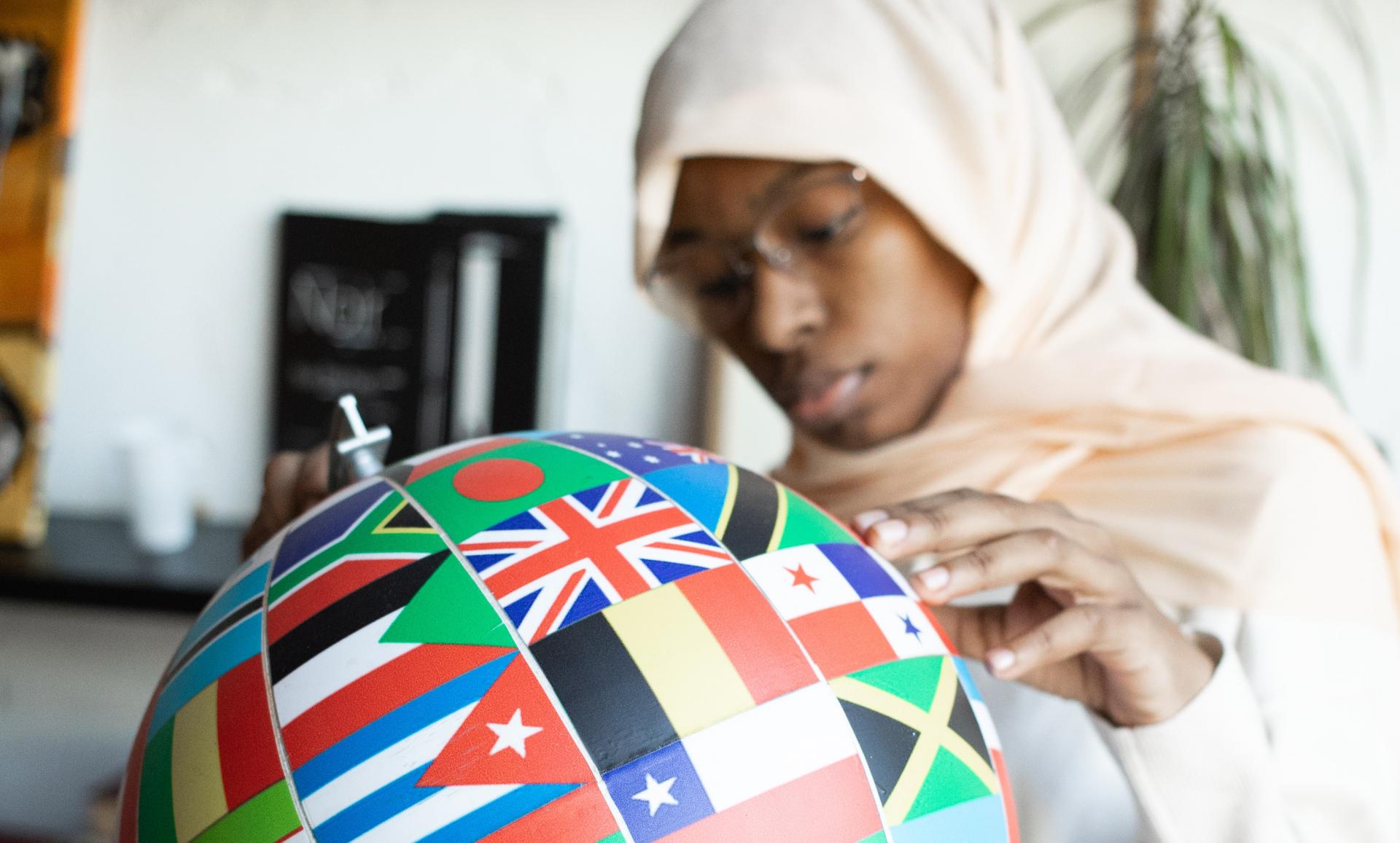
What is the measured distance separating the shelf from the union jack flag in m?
1.34

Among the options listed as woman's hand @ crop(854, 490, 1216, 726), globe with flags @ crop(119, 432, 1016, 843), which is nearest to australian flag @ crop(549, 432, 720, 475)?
globe with flags @ crop(119, 432, 1016, 843)

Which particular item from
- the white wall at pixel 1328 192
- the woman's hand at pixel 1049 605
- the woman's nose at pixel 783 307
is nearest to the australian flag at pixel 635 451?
the woman's hand at pixel 1049 605

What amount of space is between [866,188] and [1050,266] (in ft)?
0.91

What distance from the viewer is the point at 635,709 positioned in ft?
1.42

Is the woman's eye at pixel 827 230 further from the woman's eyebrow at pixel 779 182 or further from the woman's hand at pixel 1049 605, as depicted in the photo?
the woman's hand at pixel 1049 605

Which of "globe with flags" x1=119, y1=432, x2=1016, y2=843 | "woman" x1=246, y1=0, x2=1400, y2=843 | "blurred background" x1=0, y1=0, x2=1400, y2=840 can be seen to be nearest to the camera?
"globe with flags" x1=119, y1=432, x2=1016, y2=843

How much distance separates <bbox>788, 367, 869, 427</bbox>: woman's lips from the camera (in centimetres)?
104

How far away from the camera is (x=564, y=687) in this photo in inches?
17.1

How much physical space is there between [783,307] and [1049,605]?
40 cm

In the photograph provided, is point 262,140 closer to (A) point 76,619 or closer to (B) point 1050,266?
(A) point 76,619

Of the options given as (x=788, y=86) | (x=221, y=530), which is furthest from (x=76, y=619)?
(x=788, y=86)

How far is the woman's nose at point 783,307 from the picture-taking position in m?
0.99

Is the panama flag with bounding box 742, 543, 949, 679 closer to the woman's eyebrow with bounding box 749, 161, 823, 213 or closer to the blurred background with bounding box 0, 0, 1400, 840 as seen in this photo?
the woman's eyebrow with bounding box 749, 161, 823, 213

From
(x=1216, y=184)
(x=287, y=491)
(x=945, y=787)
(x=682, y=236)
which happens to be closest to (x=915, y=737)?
(x=945, y=787)
